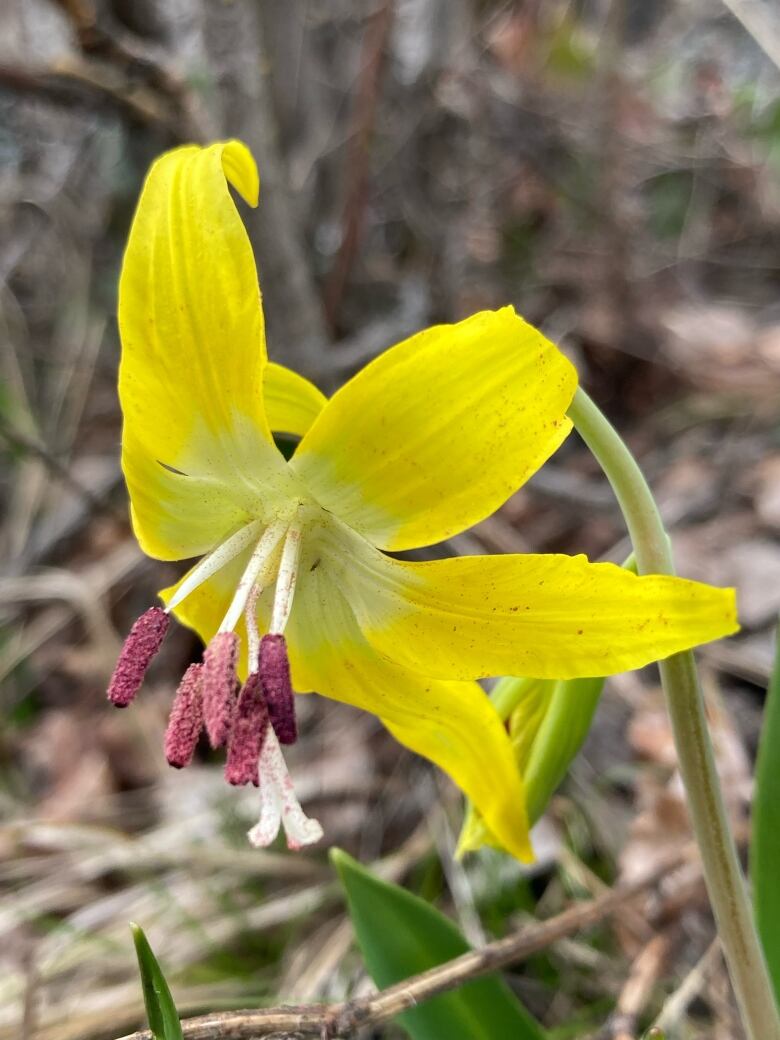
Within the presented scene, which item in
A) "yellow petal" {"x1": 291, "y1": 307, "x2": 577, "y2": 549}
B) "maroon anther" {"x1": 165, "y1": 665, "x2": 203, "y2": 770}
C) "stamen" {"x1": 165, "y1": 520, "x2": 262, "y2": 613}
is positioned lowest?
"maroon anther" {"x1": 165, "y1": 665, "x2": 203, "y2": 770}

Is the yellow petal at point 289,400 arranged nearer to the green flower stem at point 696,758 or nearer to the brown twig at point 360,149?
the green flower stem at point 696,758

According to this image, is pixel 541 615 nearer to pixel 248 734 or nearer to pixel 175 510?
pixel 248 734

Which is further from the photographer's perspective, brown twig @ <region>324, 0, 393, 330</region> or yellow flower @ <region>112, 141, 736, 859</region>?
brown twig @ <region>324, 0, 393, 330</region>

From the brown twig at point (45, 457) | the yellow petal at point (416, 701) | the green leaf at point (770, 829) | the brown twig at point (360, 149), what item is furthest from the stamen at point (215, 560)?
the brown twig at point (360, 149)

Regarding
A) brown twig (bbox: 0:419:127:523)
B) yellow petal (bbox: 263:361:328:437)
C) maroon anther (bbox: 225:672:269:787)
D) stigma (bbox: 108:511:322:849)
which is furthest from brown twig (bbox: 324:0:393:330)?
maroon anther (bbox: 225:672:269:787)

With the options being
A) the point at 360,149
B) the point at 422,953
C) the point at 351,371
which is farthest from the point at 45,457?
the point at 422,953

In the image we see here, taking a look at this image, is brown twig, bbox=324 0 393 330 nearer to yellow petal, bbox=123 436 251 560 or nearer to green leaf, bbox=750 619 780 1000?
yellow petal, bbox=123 436 251 560

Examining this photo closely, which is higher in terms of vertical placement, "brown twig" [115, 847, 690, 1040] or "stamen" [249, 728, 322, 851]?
"stamen" [249, 728, 322, 851]
